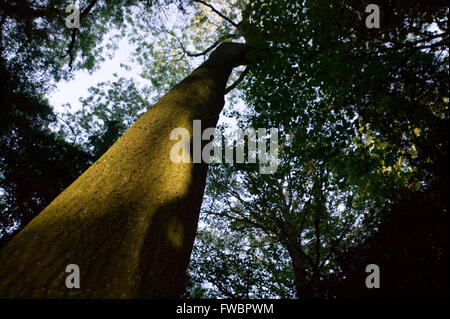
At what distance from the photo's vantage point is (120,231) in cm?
136

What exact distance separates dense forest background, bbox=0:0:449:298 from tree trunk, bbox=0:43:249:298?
10.7 feet

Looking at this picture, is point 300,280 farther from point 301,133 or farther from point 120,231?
point 120,231

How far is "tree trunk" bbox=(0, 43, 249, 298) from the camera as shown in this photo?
3.65 feet

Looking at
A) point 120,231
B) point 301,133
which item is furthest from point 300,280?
point 120,231

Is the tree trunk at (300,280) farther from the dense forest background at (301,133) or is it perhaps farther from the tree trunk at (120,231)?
the tree trunk at (120,231)

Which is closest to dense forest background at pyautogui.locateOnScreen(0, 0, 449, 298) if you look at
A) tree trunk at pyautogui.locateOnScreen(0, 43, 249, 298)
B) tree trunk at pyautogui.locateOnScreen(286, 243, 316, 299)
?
tree trunk at pyautogui.locateOnScreen(286, 243, 316, 299)

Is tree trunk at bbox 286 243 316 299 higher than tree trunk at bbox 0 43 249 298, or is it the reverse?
tree trunk at bbox 0 43 249 298

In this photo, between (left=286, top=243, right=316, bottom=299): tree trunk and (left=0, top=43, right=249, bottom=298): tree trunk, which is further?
(left=286, top=243, right=316, bottom=299): tree trunk

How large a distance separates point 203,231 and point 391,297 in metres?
8.23

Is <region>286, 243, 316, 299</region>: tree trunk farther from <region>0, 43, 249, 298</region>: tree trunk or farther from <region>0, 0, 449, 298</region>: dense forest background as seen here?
<region>0, 43, 249, 298</region>: tree trunk

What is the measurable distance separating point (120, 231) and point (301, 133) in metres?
4.99

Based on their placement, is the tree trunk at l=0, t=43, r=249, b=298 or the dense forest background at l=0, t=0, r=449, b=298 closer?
the tree trunk at l=0, t=43, r=249, b=298
